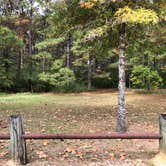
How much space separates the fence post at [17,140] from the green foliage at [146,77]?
16.9 metres

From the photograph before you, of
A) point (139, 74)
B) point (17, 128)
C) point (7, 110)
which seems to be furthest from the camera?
point (139, 74)

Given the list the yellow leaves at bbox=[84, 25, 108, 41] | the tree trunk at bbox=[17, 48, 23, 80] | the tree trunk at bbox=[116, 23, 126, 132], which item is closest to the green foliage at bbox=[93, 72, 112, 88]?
the tree trunk at bbox=[17, 48, 23, 80]

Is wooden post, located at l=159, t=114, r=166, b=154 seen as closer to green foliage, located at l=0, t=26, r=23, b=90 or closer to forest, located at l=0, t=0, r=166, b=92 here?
forest, located at l=0, t=0, r=166, b=92

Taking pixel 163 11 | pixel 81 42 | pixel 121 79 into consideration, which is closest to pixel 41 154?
pixel 121 79

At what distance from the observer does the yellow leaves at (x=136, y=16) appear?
7391 millimetres

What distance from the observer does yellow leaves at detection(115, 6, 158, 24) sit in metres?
7.39

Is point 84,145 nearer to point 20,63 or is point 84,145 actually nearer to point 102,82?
point 20,63

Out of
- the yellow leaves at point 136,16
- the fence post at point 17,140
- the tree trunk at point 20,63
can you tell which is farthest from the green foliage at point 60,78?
the fence post at point 17,140

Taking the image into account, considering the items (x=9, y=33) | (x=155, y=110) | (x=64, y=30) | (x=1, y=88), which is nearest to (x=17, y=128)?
(x=64, y=30)

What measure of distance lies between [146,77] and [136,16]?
15.2 meters

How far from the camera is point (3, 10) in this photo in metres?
28.5

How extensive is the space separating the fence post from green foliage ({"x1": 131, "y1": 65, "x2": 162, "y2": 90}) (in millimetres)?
16868

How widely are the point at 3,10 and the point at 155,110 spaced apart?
1929 centimetres

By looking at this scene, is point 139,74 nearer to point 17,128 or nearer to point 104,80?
point 104,80
